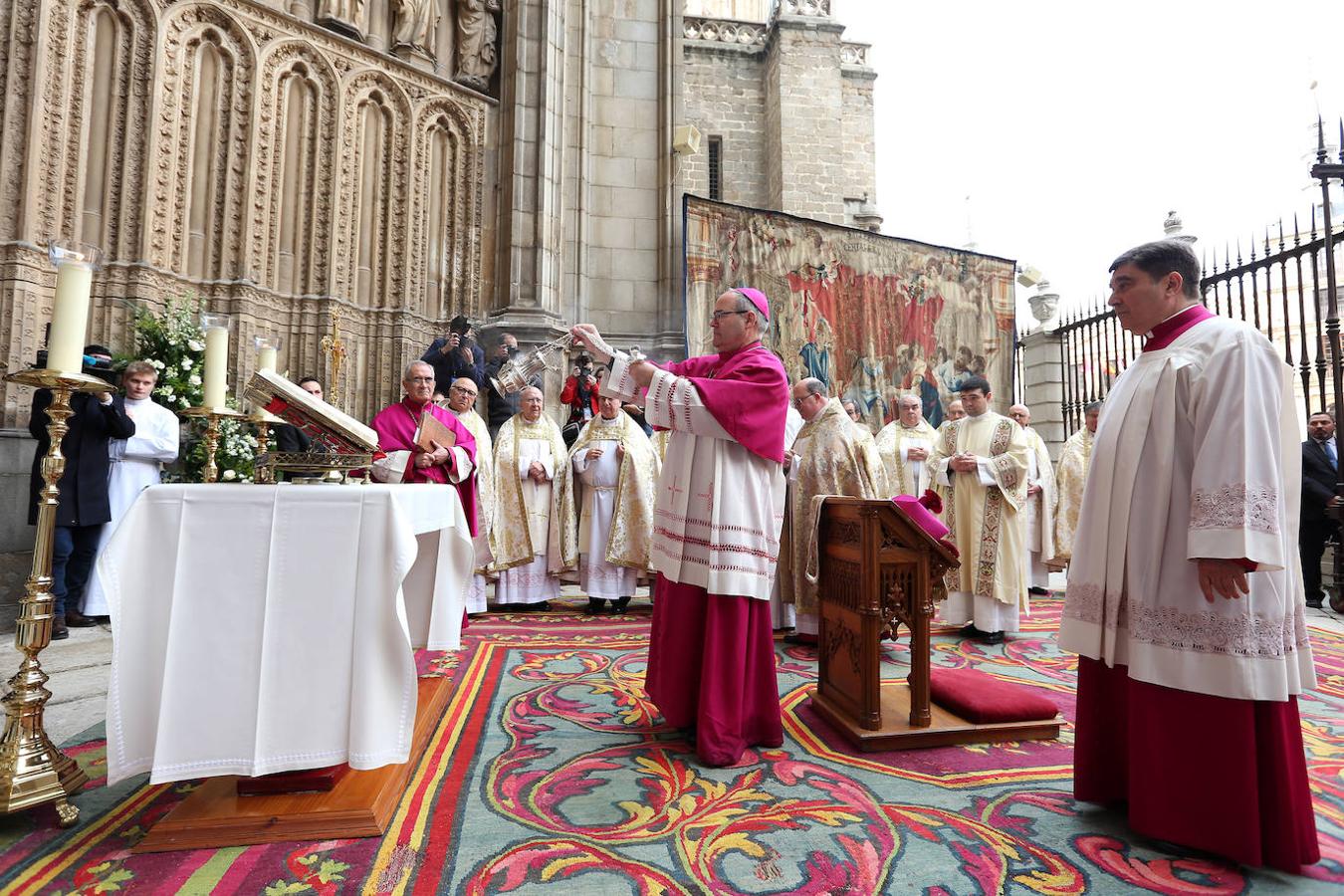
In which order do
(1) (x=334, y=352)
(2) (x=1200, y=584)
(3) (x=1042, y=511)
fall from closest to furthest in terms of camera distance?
(2) (x=1200, y=584) → (1) (x=334, y=352) → (3) (x=1042, y=511)

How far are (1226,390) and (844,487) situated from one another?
10.1 ft

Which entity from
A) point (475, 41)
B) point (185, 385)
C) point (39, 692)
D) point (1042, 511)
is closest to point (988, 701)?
point (39, 692)

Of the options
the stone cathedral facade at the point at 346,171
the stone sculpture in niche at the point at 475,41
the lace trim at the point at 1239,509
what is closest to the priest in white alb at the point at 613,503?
the stone cathedral facade at the point at 346,171

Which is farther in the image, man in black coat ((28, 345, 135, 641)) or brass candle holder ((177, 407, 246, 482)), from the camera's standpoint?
man in black coat ((28, 345, 135, 641))

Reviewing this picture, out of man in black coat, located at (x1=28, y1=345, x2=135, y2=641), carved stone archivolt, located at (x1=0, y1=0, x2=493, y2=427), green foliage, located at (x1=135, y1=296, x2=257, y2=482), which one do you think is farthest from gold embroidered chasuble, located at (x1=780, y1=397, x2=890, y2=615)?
carved stone archivolt, located at (x1=0, y1=0, x2=493, y2=427)

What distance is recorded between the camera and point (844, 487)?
16.9 ft

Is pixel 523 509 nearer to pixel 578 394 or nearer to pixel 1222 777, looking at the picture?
pixel 578 394

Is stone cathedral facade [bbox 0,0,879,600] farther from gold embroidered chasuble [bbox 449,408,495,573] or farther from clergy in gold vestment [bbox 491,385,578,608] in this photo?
clergy in gold vestment [bbox 491,385,578,608]

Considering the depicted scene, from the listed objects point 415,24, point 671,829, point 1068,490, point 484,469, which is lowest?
point 671,829

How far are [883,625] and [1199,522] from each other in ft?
4.86

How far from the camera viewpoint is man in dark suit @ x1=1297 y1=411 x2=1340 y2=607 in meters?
7.11

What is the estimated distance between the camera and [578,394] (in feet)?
27.5

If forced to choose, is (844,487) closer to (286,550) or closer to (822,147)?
(286,550)

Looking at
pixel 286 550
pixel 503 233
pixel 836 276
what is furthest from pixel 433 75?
pixel 286 550
